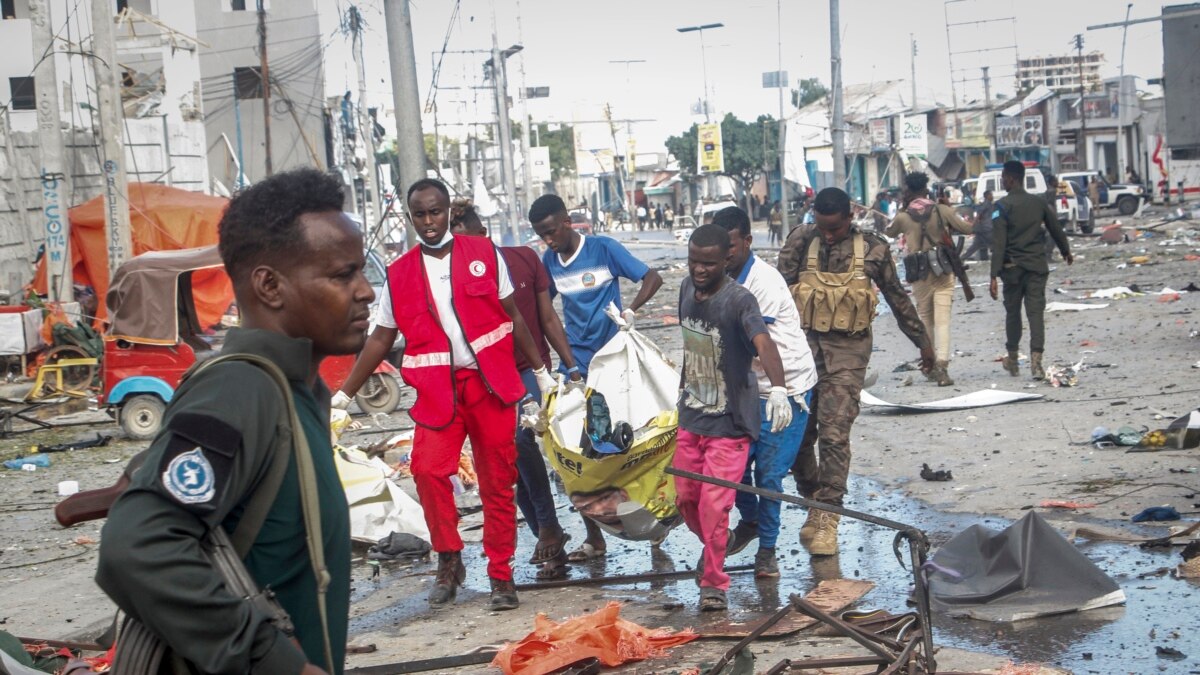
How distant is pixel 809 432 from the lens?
285 inches

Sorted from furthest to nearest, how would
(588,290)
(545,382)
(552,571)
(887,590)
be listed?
Result: 1. (588,290)
2. (552,571)
3. (545,382)
4. (887,590)

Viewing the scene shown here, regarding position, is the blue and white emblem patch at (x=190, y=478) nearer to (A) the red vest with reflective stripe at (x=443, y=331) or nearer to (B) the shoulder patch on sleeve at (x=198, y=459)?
(B) the shoulder patch on sleeve at (x=198, y=459)

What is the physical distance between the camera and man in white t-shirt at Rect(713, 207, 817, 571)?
252 inches

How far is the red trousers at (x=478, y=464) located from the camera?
20.3 ft

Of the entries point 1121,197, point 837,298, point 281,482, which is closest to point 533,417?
point 837,298

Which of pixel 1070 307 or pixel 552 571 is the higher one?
pixel 1070 307

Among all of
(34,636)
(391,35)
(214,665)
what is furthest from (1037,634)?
(391,35)

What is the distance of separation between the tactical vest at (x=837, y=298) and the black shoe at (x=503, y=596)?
2.18 m

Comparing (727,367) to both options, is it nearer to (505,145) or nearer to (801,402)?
(801,402)

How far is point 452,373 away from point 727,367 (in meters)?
1.26

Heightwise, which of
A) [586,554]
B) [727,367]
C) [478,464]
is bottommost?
[586,554]

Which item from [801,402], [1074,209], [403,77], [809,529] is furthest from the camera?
[1074,209]

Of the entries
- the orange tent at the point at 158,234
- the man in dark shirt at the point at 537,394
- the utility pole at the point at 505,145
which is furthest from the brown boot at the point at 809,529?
the utility pole at the point at 505,145

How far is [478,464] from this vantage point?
634 centimetres
